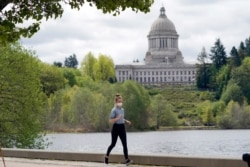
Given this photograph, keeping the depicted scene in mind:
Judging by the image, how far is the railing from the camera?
50.6ft

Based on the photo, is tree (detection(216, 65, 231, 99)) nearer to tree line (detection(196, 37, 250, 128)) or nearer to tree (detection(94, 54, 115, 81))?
tree line (detection(196, 37, 250, 128))

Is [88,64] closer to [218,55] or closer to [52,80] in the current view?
[218,55]

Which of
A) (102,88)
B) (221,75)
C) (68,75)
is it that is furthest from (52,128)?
(221,75)

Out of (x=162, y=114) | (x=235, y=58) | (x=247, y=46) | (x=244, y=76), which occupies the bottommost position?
(x=162, y=114)

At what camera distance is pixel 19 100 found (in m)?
39.1

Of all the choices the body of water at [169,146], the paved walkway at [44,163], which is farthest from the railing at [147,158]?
the body of water at [169,146]

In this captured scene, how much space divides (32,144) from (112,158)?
20541 millimetres

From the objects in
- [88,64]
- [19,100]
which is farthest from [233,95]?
[19,100]

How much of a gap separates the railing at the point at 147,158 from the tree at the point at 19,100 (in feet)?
51.2

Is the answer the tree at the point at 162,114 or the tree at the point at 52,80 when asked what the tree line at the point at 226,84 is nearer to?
the tree at the point at 162,114

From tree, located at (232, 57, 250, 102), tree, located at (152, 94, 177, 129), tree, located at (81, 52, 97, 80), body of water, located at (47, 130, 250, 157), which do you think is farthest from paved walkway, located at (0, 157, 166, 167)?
tree, located at (81, 52, 97, 80)

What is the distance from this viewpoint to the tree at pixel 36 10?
14.8 meters

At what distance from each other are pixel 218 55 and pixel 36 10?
160 m

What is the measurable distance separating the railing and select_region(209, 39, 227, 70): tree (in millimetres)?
151734
